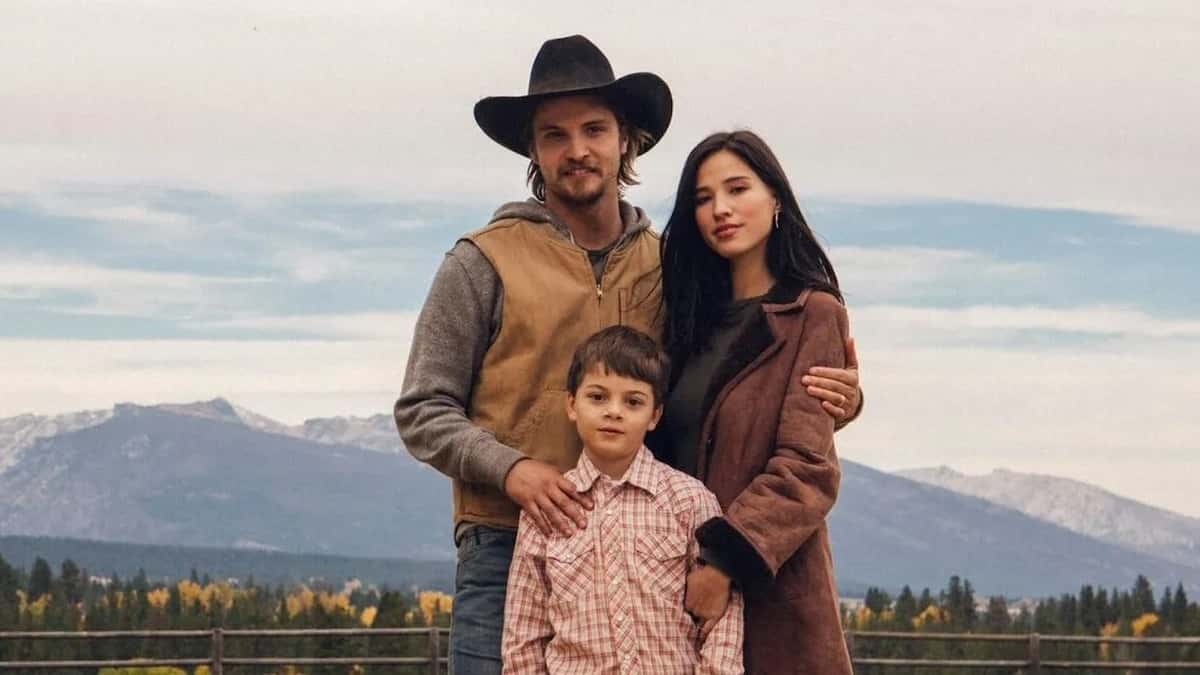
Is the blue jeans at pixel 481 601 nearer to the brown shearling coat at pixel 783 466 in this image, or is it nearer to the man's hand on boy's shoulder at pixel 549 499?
the man's hand on boy's shoulder at pixel 549 499

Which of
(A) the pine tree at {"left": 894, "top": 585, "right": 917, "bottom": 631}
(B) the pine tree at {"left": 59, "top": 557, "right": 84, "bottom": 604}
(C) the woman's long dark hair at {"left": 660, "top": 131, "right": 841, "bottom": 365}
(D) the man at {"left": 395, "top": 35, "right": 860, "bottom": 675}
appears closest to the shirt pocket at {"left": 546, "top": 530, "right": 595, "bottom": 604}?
(D) the man at {"left": 395, "top": 35, "right": 860, "bottom": 675}

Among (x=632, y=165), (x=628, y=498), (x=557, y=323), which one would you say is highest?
(x=632, y=165)

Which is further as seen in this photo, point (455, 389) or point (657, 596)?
point (455, 389)

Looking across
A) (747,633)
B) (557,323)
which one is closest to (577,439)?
(557,323)

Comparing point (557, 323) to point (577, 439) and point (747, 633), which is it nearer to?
point (577, 439)

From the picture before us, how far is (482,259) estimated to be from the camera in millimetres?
4590

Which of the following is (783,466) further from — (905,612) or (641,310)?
(905,612)

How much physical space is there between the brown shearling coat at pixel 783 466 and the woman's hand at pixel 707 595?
4cm

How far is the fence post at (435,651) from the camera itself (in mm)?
21797

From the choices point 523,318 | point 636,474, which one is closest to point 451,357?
point 523,318

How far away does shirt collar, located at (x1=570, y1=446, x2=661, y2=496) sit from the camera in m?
4.25

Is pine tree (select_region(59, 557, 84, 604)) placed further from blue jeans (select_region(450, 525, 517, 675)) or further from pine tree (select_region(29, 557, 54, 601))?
blue jeans (select_region(450, 525, 517, 675))

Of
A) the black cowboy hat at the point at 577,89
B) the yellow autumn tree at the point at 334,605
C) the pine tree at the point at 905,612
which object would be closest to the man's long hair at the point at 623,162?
the black cowboy hat at the point at 577,89

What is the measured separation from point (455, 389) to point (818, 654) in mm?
876
